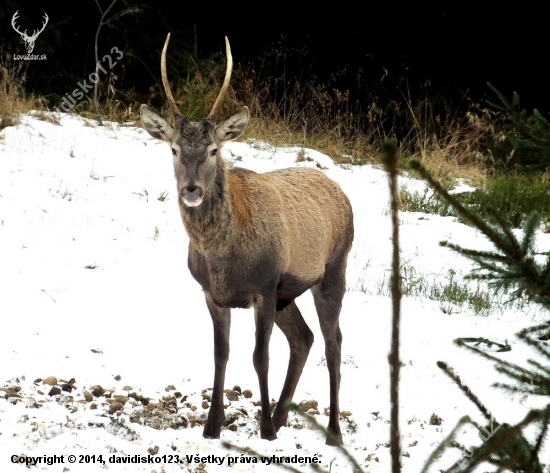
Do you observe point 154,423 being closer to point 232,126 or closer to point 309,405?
point 309,405

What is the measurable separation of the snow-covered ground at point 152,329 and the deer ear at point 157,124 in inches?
68.1

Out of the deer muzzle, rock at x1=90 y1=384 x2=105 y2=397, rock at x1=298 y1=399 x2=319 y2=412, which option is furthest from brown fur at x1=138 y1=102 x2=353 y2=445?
rock at x1=90 y1=384 x2=105 y2=397

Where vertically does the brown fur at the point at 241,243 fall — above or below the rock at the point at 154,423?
above

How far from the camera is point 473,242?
10.5 m

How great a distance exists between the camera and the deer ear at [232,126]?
5902 millimetres

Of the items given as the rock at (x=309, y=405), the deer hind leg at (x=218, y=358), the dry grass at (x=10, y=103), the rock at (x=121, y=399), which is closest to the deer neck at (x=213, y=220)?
the deer hind leg at (x=218, y=358)

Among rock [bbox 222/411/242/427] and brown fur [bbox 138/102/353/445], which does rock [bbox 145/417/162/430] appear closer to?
brown fur [bbox 138/102/353/445]

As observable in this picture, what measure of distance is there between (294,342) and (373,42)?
10.5m

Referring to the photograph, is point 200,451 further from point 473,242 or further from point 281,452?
point 473,242

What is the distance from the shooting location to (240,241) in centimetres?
573

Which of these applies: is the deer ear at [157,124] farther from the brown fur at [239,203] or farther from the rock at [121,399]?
the rock at [121,399]

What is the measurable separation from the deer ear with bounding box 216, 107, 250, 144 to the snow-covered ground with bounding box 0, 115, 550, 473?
1.79 meters

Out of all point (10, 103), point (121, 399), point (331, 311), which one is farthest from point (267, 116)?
point (121, 399)

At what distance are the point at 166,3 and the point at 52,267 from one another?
8.24 m
